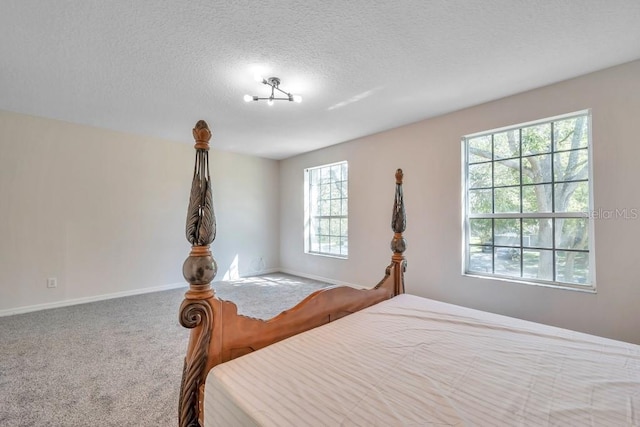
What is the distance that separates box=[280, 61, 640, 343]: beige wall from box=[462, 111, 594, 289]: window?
4.5 inches

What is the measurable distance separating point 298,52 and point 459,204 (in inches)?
93.4

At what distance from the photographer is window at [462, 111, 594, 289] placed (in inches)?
97.2

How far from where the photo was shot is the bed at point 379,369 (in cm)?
83

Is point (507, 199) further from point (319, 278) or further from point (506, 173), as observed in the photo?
point (319, 278)

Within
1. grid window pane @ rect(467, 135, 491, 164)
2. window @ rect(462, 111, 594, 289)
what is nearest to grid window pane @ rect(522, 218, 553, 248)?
window @ rect(462, 111, 594, 289)

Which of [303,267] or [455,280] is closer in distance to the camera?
[455,280]

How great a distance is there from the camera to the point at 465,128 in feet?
10.2

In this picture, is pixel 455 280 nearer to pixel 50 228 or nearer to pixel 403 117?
pixel 403 117

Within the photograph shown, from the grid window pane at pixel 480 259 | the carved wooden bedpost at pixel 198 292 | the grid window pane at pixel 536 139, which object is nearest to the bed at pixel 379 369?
the carved wooden bedpost at pixel 198 292

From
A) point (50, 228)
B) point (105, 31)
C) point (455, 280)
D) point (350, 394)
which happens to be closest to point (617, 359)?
point (350, 394)

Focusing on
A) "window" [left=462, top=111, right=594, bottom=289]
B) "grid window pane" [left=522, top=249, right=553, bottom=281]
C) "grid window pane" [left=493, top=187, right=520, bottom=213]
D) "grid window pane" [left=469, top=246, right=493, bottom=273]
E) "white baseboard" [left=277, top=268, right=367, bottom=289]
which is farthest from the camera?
"white baseboard" [left=277, top=268, right=367, bottom=289]

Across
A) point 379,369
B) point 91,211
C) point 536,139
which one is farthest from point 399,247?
point 91,211

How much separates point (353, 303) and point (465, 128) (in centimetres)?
252

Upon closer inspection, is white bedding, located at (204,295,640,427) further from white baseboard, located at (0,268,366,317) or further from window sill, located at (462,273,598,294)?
white baseboard, located at (0,268,366,317)
